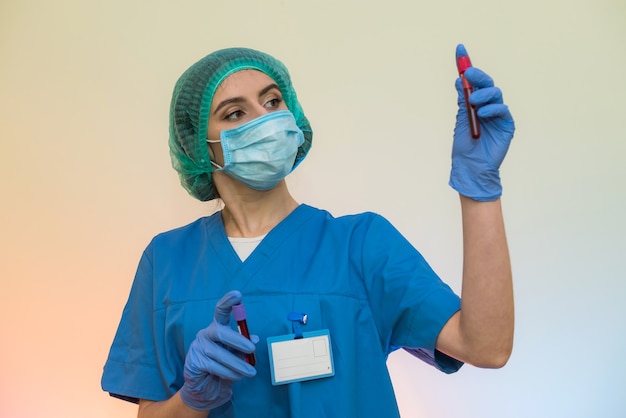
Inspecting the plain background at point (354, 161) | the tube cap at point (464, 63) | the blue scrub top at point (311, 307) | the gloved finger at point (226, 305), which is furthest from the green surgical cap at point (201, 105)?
the plain background at point (354, 161)

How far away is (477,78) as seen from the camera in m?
0.95

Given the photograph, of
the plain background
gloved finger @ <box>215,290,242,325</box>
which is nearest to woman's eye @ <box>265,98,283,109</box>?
gloved finger @ <box>215,290,242,325</box>

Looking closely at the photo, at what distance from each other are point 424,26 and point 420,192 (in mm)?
518

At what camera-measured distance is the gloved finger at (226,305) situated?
1.05 m

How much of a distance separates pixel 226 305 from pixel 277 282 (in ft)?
0.54

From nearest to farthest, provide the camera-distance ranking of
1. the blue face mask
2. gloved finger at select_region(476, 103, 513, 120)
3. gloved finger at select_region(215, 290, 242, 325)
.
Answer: gloved finger at select_region(476, 103, 513, 120)
gloved finger at select_region(215, 290, 242, 325)
the blue face mask

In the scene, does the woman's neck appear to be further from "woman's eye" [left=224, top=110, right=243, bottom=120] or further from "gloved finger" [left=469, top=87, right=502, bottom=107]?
"gloved finger" [left=469, top=87, right=502, bottom=107]

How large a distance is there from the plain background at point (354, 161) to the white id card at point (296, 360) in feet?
3.06

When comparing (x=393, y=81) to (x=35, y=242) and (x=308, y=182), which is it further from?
(x=35, y=242)

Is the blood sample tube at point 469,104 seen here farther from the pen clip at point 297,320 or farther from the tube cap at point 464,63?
the pen clip at point 297,320

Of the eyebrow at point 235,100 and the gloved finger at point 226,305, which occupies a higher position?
the eyebrow at point 235,100

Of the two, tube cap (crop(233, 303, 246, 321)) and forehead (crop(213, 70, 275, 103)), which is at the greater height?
forehead (crop(213, 70, 275, 103))

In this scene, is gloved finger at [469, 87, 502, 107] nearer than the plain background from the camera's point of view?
Yes

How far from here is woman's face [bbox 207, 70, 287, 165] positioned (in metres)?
1.28
